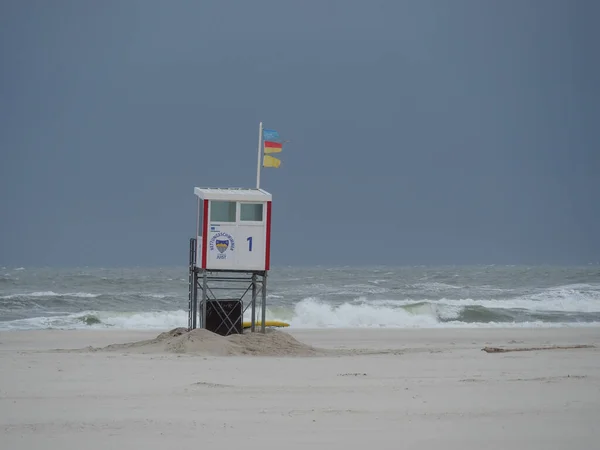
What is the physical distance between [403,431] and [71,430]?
3.36 metres

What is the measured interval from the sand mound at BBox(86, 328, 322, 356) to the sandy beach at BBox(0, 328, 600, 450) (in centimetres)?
5

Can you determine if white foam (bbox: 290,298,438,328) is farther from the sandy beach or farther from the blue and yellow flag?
the sandy beach

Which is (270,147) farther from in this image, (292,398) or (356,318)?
(356,318)

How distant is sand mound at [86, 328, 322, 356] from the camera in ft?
53.1

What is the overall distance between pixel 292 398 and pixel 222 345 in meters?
5.56

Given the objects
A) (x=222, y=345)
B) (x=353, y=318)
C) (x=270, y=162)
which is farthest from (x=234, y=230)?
(x=353, y=318)

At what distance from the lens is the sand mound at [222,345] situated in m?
16.2

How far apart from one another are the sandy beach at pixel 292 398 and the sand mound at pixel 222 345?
0.05 m

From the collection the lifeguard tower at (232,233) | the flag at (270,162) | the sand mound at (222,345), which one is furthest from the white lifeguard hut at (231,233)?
the flag at (270,162)

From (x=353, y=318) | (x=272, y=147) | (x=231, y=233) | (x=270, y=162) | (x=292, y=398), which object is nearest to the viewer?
(x=292, y=398)

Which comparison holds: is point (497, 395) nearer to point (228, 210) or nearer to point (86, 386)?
point (86, 386)

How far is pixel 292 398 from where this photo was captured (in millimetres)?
10969

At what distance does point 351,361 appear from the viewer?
1559 cm

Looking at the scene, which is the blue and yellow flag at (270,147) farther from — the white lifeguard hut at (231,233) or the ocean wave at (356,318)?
the ocean wave at (356,318)
